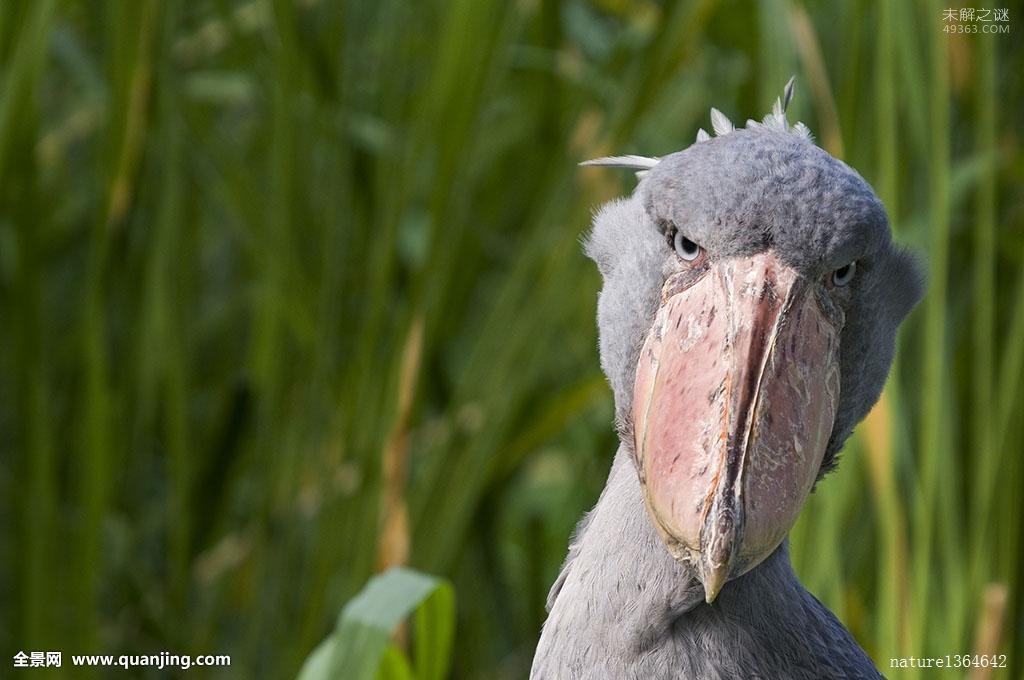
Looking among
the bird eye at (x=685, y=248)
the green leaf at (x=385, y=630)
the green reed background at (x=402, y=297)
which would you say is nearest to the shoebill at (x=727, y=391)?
the bird eye at (x=685, y=248)

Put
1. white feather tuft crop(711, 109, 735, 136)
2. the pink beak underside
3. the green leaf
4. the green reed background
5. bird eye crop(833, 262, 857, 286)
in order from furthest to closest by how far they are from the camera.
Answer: the green reed background
the green leaf
white feather tuft crop(711, 109, 735, 136)
bird eye crop(833, 262, 857, 286)
the pink beak underside

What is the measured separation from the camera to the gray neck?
34.3 inches

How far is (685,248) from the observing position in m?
0.83

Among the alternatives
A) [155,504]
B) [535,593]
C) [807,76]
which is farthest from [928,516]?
[155,504]

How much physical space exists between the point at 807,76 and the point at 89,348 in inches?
36.3

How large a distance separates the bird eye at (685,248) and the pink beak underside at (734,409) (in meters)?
0.02

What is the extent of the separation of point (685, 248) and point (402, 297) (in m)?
0.94

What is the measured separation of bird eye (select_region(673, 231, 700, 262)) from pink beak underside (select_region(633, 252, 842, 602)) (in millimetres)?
19

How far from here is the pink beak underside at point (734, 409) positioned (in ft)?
2.37

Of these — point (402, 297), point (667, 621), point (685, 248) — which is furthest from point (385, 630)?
point (402, 297)

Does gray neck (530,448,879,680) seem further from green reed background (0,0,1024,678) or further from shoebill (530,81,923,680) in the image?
green reed background (0,0,1024,678)

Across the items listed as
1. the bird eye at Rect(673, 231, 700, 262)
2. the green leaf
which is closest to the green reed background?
the green leaf

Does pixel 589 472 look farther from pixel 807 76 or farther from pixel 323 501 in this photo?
pixel 807 76

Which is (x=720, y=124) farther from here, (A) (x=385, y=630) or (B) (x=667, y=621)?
(A) (x=385, y=630)
